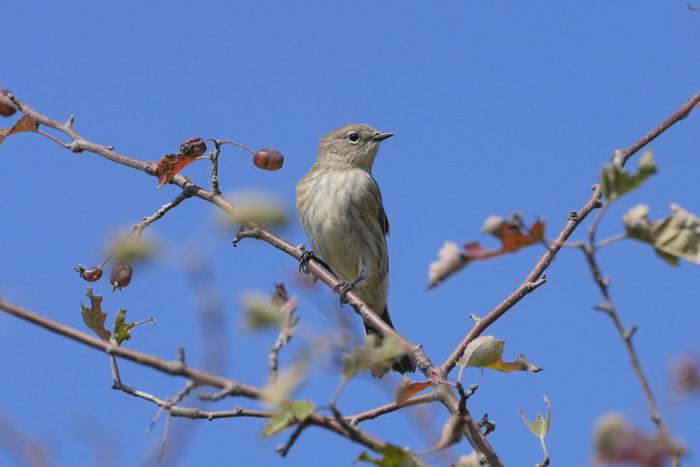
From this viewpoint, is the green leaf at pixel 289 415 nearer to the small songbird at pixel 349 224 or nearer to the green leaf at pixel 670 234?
the green leaf at pixel 670 234

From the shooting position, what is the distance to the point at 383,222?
36.0 ft

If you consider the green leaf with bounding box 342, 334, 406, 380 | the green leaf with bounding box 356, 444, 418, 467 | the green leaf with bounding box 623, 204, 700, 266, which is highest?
the green leaf with bounding box 623, 204, 700, 266

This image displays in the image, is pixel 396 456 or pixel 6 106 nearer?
pixel 396 456

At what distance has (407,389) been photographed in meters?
2.92

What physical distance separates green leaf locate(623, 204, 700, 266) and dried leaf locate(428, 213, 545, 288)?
23cm

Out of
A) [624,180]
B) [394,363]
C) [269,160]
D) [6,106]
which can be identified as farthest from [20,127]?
[394,363]

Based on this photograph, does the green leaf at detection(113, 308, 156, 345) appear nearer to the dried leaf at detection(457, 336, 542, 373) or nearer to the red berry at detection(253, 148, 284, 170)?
the dried leaf at detection(457, 336, 542, 373)

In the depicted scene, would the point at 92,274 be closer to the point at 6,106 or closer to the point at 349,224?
the point at 6,106

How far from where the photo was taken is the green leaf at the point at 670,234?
2.16 meters

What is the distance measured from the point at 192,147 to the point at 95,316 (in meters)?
1.58

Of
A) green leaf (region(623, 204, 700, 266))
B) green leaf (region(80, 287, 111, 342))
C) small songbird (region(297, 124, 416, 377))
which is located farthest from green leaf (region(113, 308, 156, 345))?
small songbird (region(297, 124, 416, 377))

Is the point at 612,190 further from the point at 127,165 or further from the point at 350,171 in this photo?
the point at 350,171

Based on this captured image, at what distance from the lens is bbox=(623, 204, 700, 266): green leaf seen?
2.16m

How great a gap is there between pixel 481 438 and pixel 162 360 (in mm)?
1189
